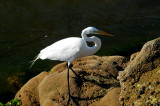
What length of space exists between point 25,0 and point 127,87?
9656 millimetres

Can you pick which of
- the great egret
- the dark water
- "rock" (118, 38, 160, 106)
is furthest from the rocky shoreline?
the dark water

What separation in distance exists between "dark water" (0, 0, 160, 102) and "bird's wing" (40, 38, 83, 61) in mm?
2304

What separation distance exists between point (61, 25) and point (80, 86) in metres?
6.30

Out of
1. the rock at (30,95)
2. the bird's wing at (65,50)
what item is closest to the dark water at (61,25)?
the rock at (30,95)

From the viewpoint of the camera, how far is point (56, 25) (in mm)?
10172

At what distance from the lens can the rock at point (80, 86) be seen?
3928mm

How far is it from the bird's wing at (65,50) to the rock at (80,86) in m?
0.40

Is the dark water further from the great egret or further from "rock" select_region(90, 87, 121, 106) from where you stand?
"rock" select_region(90, 87, 121, 106)

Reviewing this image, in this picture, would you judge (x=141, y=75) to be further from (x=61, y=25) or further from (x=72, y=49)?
(x=61, y=25)

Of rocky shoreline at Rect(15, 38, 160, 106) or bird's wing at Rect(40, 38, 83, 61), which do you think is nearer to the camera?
rocky shoreline at Rect(15, 38, 160, 106)

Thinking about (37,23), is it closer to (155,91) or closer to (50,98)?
(50,98)

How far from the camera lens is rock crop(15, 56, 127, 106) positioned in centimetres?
393

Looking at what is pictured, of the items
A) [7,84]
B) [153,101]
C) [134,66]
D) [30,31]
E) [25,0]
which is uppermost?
[25,0]

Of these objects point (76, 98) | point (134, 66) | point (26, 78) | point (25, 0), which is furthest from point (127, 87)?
point (25, 0)
